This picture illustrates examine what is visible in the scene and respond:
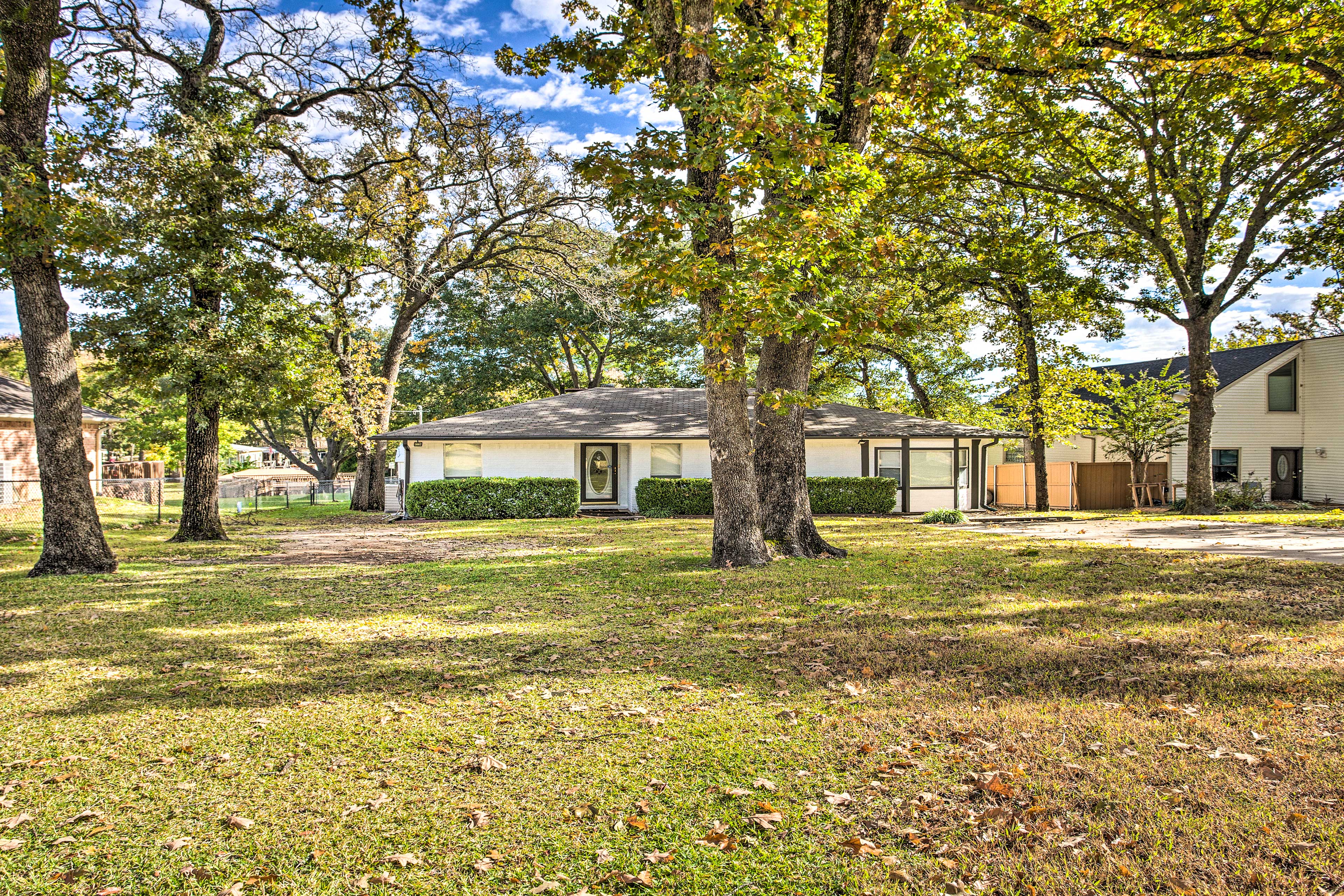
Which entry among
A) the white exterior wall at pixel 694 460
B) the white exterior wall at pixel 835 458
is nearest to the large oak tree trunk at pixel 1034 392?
the white exterior wall at pixel 835 458

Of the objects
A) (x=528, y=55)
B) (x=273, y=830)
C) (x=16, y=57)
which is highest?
(x=528, y=55)

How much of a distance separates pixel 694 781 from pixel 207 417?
Answer: 14.3 m

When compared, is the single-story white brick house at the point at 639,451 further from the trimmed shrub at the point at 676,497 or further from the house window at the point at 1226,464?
the house window at the point at 1226,464

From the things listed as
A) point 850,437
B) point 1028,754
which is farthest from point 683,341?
point 1028,754

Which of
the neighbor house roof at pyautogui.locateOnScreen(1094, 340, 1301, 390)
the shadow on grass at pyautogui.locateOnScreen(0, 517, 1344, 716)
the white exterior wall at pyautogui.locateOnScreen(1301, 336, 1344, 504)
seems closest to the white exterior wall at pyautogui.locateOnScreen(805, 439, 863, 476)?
the neighbor house roof at pyautogui.locateOnScreen(1094, 340, 1301, 390)

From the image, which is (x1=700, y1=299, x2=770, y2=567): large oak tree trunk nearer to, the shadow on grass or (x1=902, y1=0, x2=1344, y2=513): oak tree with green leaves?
the shadow on grass

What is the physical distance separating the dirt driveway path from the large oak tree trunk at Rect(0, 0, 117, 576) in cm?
1559

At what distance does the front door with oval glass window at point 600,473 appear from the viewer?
2248cm

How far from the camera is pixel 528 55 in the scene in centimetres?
989

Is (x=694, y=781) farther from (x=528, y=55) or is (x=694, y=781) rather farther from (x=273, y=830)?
(x=528, y=55)

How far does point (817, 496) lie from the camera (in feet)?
67.8

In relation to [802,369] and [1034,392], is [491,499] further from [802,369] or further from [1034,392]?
[1034,392]

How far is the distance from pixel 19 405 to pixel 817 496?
81.0 feet

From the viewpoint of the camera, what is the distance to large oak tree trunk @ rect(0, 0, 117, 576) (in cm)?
877
